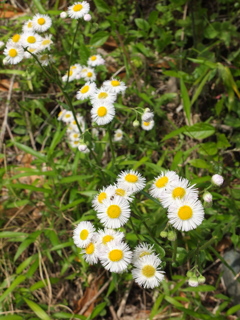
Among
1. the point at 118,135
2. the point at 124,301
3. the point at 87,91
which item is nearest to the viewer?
the point at 87,91

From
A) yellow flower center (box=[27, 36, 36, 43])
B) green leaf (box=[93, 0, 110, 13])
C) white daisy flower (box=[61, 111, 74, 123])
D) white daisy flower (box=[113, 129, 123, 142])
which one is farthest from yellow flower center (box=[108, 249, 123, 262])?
green leaf (box=[93, 0, 110, 13])

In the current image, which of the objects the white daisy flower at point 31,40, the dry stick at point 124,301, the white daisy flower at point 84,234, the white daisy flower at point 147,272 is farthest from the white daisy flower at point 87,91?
the dry stick at point 124,301

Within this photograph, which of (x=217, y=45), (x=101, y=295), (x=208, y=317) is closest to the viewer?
(x=208, y=317)

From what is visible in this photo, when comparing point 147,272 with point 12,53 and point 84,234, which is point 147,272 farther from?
point 12,53

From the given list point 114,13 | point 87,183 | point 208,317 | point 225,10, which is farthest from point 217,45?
point 208,317

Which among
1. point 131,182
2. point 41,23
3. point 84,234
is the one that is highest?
point 41,23

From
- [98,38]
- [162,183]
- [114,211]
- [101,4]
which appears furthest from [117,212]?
[101,4]

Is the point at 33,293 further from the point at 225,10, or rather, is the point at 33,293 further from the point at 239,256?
the point at 225,10
